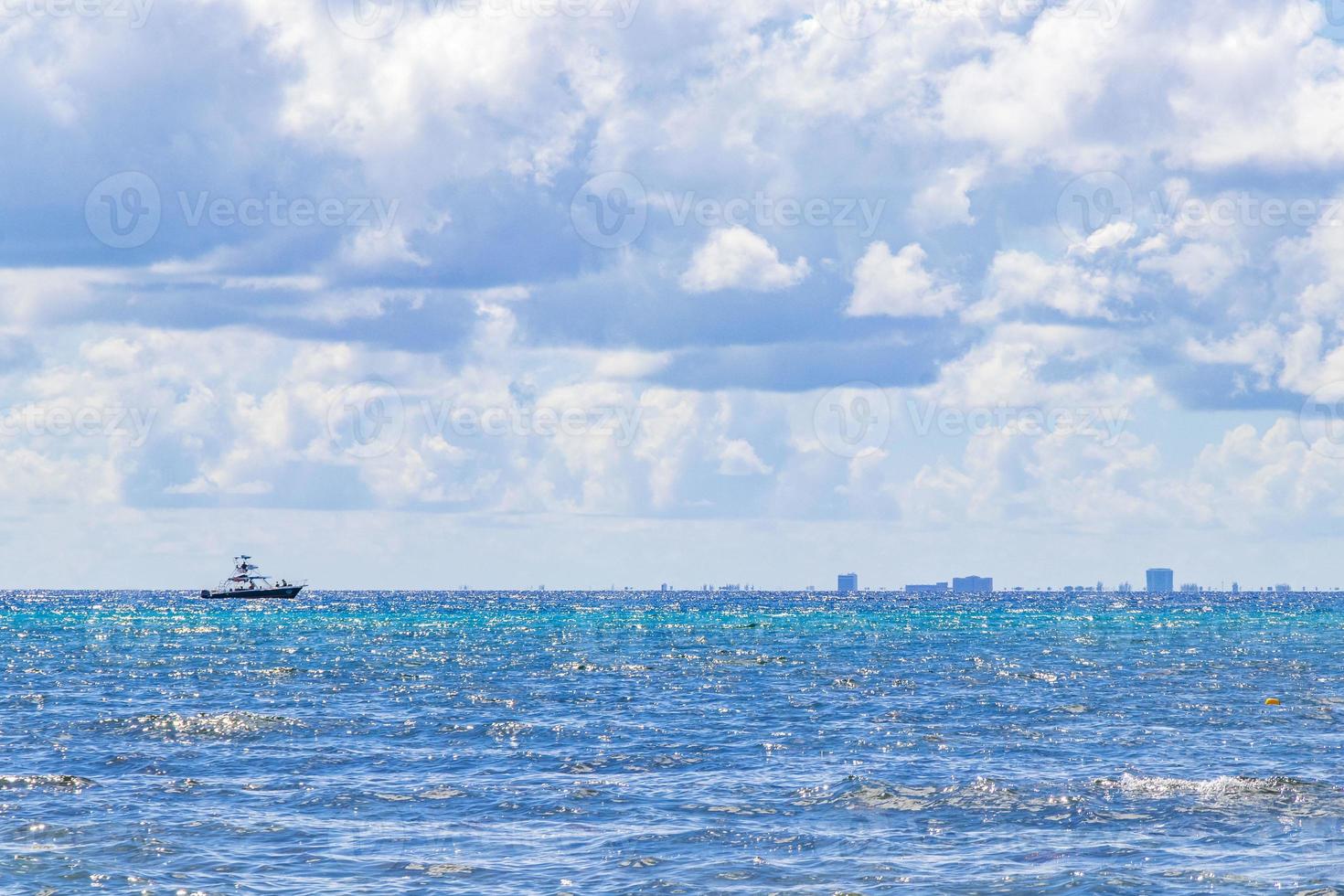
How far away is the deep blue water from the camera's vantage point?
99.9 feet

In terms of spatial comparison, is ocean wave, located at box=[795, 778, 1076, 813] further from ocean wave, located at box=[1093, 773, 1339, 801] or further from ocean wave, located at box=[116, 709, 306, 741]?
ocean wave, located at box=[116, 709, 306, 741]

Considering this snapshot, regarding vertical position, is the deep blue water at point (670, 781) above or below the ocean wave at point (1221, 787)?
below

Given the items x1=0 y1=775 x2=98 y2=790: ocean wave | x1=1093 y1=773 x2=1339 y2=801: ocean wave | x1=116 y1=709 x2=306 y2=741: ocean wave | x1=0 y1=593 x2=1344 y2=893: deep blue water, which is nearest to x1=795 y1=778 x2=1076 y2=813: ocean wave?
x1=0 y1=593 x2=1344 y2=893: deep blue water

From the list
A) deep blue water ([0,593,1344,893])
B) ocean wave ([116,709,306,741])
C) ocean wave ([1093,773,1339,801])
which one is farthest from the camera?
ocean wave ([116,709,306,741])

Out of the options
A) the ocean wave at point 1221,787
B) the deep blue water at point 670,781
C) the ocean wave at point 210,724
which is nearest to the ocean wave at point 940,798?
the deep blue water at point 670,781

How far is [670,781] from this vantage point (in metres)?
41.2

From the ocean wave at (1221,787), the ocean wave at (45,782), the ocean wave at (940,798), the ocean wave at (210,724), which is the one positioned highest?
the ocean wave at (1221,787)

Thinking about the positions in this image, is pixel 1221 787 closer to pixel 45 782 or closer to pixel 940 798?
pixel 940 798

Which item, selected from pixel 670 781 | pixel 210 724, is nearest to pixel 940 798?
pixel 670 781

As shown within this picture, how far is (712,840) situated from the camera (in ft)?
109

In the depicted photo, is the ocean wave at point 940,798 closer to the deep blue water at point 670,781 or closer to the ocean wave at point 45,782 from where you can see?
the deep blue water at point 670,781

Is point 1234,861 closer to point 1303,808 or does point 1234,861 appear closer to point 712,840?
point 1303,808

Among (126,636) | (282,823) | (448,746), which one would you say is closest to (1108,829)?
(282,823)

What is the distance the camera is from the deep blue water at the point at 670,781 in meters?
30.4
